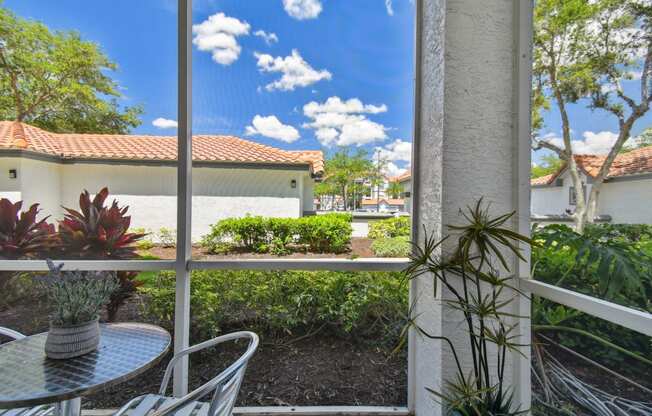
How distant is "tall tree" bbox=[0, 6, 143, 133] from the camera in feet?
6.14

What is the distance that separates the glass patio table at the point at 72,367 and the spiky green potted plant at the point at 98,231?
2.05 feet

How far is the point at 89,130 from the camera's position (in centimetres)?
191

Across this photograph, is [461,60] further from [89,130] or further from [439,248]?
[89,130]

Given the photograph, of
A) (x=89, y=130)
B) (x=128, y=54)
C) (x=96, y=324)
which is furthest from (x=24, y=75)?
(x=96, y=324)

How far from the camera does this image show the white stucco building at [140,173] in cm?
182

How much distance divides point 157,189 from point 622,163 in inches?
95.8

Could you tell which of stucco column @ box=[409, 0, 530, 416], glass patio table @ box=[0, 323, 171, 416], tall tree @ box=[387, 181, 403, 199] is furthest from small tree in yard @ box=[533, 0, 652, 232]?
glass patio table @ box=[0, 323, 171, 416]

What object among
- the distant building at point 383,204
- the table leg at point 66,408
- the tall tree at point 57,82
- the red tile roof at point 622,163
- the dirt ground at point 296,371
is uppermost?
the tall tree at point 57,82

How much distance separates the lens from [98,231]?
1.87 meters

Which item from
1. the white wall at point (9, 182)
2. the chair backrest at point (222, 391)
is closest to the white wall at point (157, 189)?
the white wall at point (9, 182)

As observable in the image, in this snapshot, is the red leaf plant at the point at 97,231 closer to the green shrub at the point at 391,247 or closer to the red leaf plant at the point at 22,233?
the red leaf plant at the point at 22,233

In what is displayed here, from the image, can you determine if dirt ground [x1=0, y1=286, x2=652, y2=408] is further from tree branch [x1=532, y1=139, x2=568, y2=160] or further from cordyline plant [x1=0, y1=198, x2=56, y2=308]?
tree branch [x1=532, y1=139, x2=568, y2=160]

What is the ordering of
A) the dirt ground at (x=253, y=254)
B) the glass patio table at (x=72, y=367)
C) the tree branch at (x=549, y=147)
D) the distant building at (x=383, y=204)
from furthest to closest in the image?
the distant building at (x=383, y=204) → the dirt ground at (x=253, y=254) → the tree branch at (x=549, y=147) → the glass patio table at (x=72, y=367)

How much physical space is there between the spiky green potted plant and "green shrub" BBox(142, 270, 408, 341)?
341 mm
